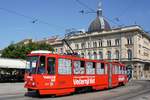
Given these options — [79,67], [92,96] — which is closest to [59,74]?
[92,96]

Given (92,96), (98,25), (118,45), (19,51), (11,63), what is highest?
(98,25)

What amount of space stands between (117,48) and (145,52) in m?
10.7

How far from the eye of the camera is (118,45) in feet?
309

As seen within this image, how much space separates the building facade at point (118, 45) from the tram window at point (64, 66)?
2387 inches

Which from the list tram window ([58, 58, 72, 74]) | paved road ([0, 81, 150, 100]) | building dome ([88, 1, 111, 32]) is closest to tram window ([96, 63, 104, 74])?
paved road ([0, 81, 150, 100])

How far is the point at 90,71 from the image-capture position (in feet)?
84.3

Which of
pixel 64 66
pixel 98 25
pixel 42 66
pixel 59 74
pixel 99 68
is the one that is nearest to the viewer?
pixel 42 66

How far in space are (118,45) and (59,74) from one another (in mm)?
74030

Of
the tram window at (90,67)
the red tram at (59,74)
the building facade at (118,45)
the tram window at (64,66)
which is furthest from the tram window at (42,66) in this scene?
the building facade at (118,45)

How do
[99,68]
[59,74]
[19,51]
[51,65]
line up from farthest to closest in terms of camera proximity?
1. [19,51]
2. [99,68]
3. [59,74]
4. [51,65]

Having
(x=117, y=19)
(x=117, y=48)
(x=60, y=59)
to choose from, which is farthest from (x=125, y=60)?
(x=60, y=59)

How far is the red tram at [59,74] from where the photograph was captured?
20.5 metres

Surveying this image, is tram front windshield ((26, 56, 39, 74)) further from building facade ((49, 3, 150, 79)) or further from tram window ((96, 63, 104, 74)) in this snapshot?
building facade ((49, 3, 150, 79))

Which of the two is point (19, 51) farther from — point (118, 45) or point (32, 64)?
point (32, 64)
